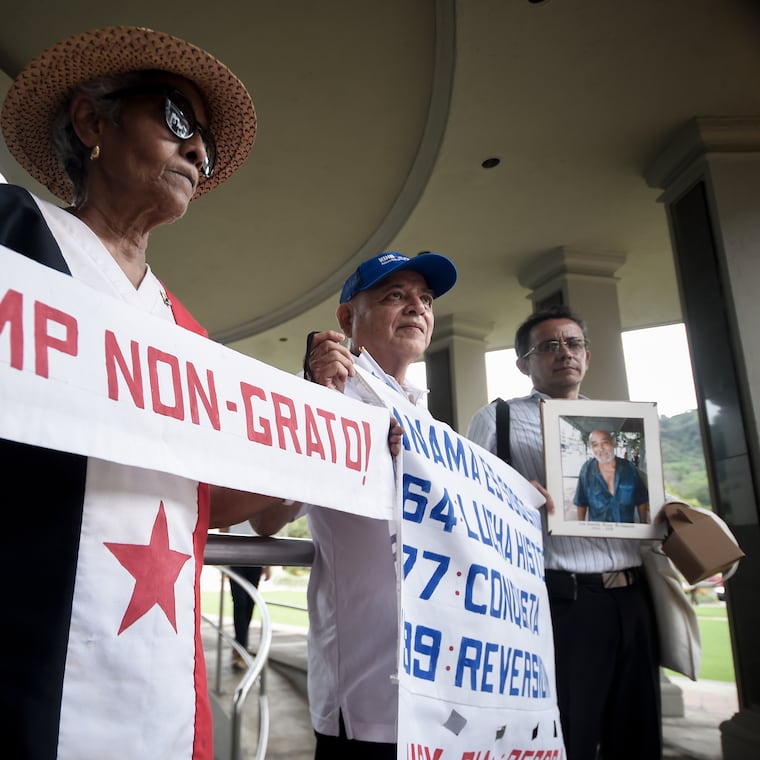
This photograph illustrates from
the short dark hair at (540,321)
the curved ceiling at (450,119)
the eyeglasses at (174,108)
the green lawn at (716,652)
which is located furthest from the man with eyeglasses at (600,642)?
the curved ceiling at (450,119)

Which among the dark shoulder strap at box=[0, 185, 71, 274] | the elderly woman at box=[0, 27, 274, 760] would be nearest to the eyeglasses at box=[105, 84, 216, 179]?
the elderly woman at box=[0, 27, 274, 760]

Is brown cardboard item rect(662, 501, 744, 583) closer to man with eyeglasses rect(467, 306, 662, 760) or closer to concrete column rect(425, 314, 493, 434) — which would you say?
man with eyeglasses rect(467, 306, 662, 760)

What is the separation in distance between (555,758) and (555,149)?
4.17 m

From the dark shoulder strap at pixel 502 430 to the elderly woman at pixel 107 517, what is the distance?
40.8 inches

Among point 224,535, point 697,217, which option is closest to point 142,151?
point 224,535

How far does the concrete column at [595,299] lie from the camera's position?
5.53 meters

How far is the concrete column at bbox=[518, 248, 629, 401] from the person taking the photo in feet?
18.1

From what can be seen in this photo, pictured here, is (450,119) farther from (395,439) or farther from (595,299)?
(395,439)

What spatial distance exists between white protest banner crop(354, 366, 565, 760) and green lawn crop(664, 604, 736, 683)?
8.94 ft

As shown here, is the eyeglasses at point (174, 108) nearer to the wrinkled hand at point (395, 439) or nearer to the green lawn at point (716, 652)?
the wrinkled hand at point (395, 439)

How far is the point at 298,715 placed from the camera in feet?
13.3

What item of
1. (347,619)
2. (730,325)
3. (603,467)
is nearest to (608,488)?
(603,467)

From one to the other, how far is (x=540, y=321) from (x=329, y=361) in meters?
1.33

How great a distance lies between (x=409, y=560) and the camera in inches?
41.7
